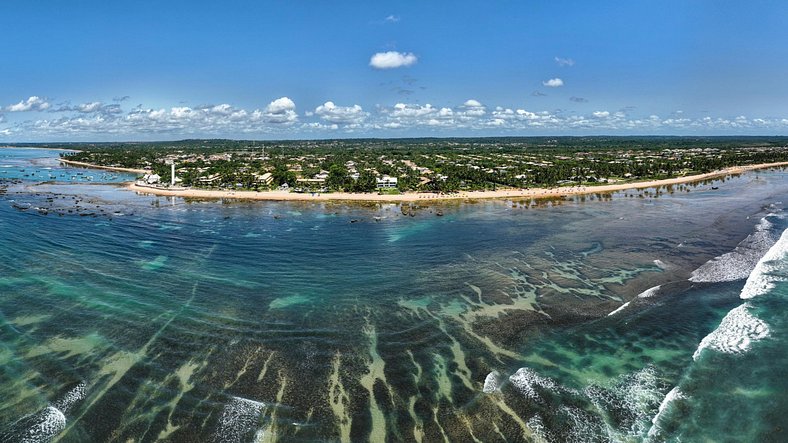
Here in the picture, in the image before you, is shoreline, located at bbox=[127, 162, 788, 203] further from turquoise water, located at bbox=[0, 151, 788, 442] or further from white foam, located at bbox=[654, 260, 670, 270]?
white foam, located at bbox=[654, 260, 670, 270]

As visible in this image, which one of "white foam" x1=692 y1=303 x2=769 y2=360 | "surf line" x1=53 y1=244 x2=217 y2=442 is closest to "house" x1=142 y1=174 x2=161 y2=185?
"surf line" x1=53 y1=244 x2=217 y2=442

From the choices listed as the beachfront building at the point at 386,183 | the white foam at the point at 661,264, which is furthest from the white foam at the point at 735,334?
the beachfront building at the point at 386,183

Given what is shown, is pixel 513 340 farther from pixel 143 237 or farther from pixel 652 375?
pixel 143 237

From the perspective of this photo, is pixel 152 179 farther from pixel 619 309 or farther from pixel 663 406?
pixel 663 406

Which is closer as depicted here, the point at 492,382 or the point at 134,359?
the point at 492,382

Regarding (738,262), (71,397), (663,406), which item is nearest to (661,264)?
(738,262)

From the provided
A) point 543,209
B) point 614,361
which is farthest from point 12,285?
point 543,209
